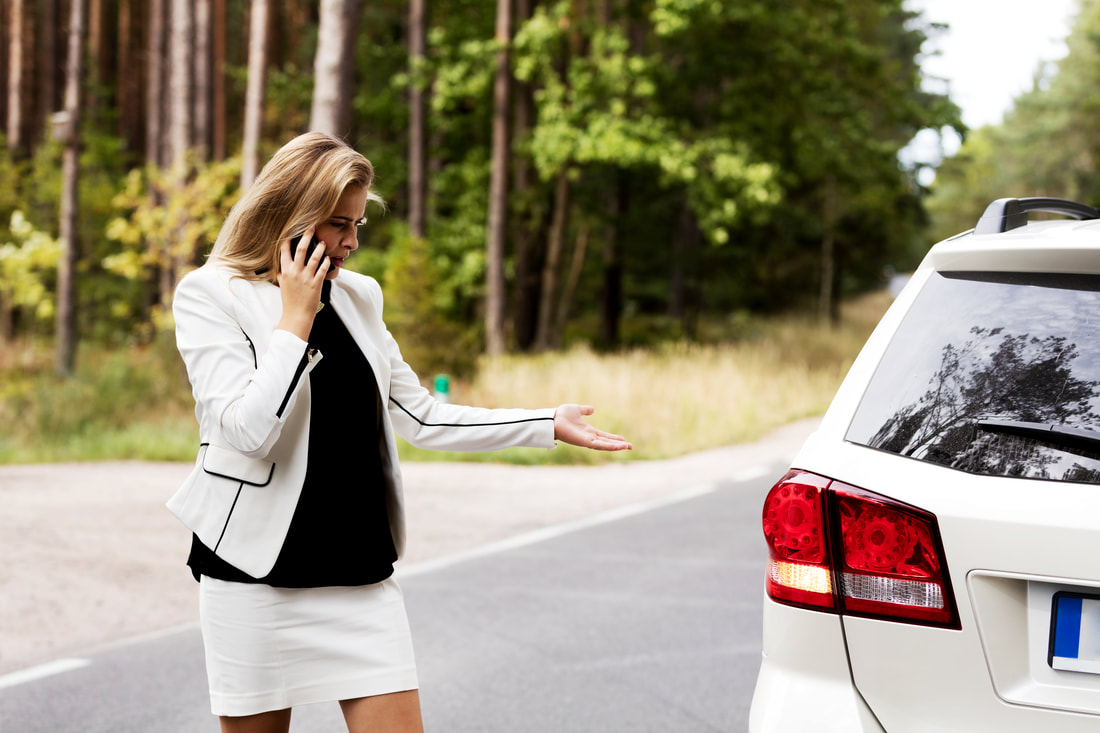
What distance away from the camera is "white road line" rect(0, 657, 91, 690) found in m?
5.45

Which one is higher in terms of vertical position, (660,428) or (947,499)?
(947,499)

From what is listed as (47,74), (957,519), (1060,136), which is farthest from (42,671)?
(1060,136)

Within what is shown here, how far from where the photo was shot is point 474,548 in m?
8.62

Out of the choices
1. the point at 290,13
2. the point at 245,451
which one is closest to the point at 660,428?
the point at 245,451

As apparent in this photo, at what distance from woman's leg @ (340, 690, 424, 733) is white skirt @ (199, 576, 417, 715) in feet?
0.06

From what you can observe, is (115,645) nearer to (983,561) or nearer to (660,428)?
(983,561)

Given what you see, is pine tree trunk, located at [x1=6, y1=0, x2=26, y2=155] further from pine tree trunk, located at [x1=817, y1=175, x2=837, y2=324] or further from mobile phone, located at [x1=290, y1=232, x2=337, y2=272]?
mobile phone, located at [x1=290, y1=232, x2=337, y2=272]

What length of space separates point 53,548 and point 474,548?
9.62ft

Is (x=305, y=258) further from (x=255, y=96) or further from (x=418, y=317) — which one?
(x=255, y=96)

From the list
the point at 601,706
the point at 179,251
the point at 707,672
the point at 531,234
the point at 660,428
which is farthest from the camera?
the point at 531,234

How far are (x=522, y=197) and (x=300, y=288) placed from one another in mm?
23862

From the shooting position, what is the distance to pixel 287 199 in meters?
2.73

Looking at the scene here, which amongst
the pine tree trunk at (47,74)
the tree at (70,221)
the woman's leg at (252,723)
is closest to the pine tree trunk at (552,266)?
the tree at (70,221)

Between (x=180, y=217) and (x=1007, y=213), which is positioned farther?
(x=180, y=217)
